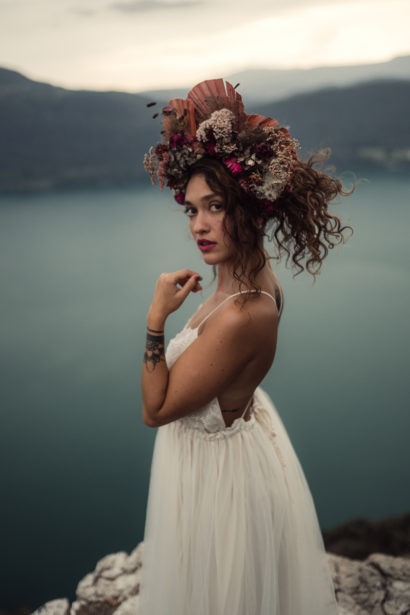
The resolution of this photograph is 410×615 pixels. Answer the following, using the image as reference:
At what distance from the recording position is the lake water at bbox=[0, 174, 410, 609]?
2.78 metres

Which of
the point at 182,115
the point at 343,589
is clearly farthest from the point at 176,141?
the point at 343,589

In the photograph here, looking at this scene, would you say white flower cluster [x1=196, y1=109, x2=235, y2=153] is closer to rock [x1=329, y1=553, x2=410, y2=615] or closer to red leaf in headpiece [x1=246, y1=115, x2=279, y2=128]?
red leaf in headpiece [x1=246, y1=115, x2=279, y2=128]

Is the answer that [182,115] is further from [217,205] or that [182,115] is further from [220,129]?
[217,205]

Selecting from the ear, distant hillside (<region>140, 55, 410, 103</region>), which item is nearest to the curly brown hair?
the ear

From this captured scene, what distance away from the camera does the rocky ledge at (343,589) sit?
6.69 ft

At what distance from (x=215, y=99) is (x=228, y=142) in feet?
0.54

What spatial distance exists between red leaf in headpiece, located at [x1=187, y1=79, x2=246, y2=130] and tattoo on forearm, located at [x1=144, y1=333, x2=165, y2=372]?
23.3 inches

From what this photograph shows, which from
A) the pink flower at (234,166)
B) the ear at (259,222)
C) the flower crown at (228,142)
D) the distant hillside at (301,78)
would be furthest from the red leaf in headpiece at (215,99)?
the distant hillside at (301,78)

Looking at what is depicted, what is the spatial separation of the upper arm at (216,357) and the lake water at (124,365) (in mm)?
1564

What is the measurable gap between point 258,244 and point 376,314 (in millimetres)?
1899

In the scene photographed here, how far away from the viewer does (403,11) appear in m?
2.34

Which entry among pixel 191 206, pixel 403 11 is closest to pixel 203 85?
pixel 191 206

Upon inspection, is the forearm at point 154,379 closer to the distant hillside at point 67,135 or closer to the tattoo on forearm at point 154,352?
the tattoo on forearm at point 154,352

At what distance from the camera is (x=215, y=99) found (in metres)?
1.27
